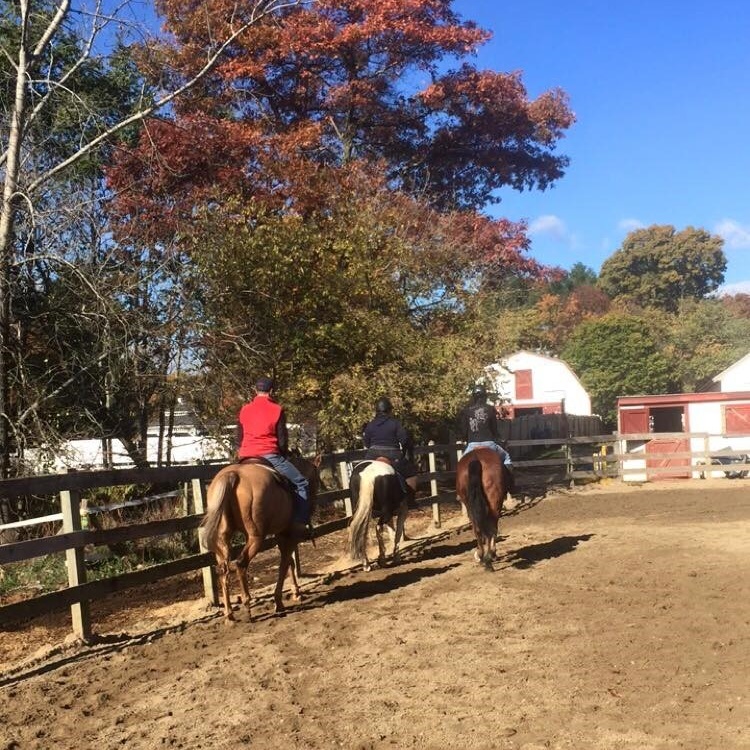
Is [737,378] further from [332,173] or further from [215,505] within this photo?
[215,505]

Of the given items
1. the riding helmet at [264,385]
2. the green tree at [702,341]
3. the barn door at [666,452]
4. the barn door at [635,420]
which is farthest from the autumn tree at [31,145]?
the green tree at [702,341]

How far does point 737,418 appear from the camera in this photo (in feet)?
99.6

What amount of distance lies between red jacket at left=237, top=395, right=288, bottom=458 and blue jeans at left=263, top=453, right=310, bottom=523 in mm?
82

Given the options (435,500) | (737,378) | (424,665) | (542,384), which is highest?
(542,384)

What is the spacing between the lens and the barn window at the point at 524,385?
51.0 metres

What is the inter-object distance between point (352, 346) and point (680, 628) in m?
9.61

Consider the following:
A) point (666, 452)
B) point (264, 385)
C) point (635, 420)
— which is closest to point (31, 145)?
point (264, 385)

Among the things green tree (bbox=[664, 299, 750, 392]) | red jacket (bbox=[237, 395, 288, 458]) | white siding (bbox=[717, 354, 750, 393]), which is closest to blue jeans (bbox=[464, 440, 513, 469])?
red jacket (bbox=[237, 395, 288, 458])

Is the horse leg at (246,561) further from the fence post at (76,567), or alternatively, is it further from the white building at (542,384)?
the white building at (542,384)

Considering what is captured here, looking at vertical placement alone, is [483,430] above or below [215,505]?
above

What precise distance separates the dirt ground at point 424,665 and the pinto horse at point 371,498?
16.3 inches

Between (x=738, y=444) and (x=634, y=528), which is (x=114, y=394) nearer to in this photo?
(x=634, y=528)

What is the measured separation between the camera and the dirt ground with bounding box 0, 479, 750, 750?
14.4 feet

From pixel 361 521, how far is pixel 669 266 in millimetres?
69136
